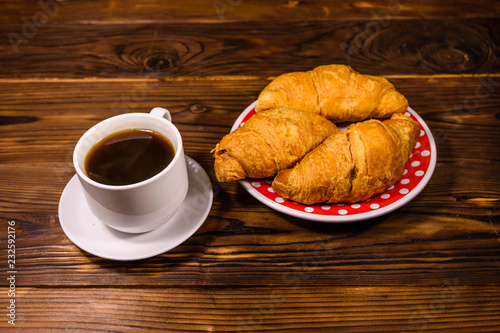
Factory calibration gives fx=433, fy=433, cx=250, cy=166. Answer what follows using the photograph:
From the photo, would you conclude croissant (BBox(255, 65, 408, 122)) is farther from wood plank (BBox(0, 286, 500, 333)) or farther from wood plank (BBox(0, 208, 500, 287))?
wood plank (BBox(0, 286, 500, 333))

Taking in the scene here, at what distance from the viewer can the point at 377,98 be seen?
1.20 metres

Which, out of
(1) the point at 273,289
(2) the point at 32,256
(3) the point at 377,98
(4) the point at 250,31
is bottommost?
(2) the point at 32,256

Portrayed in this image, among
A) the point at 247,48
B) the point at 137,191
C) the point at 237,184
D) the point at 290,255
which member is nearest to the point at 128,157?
the point at 137,191

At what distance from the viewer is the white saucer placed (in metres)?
0.94

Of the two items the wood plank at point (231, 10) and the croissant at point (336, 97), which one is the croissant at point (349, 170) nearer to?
the croissant at point (336, 97)

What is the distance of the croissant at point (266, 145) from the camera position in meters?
1.05

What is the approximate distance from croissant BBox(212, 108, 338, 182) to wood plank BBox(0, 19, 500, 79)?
50 cm

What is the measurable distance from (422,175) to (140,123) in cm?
70

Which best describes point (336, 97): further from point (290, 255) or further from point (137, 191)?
point (137, 191)

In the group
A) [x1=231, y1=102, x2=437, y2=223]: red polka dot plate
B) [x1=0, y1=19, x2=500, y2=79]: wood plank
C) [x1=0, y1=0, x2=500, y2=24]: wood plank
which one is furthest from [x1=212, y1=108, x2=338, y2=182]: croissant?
[x1=0, y1=0, x2=500, y2=24]: wood plank

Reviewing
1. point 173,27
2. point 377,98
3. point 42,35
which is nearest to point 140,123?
point 377,98

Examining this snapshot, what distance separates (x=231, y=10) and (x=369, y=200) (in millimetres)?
1129

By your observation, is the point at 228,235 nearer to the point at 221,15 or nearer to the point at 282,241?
the point at 282,241

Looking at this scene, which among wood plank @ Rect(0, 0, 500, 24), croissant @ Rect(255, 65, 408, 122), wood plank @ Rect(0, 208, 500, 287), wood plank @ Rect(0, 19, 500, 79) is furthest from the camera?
wood plank @ Rect(0, 0, 500, 24)
